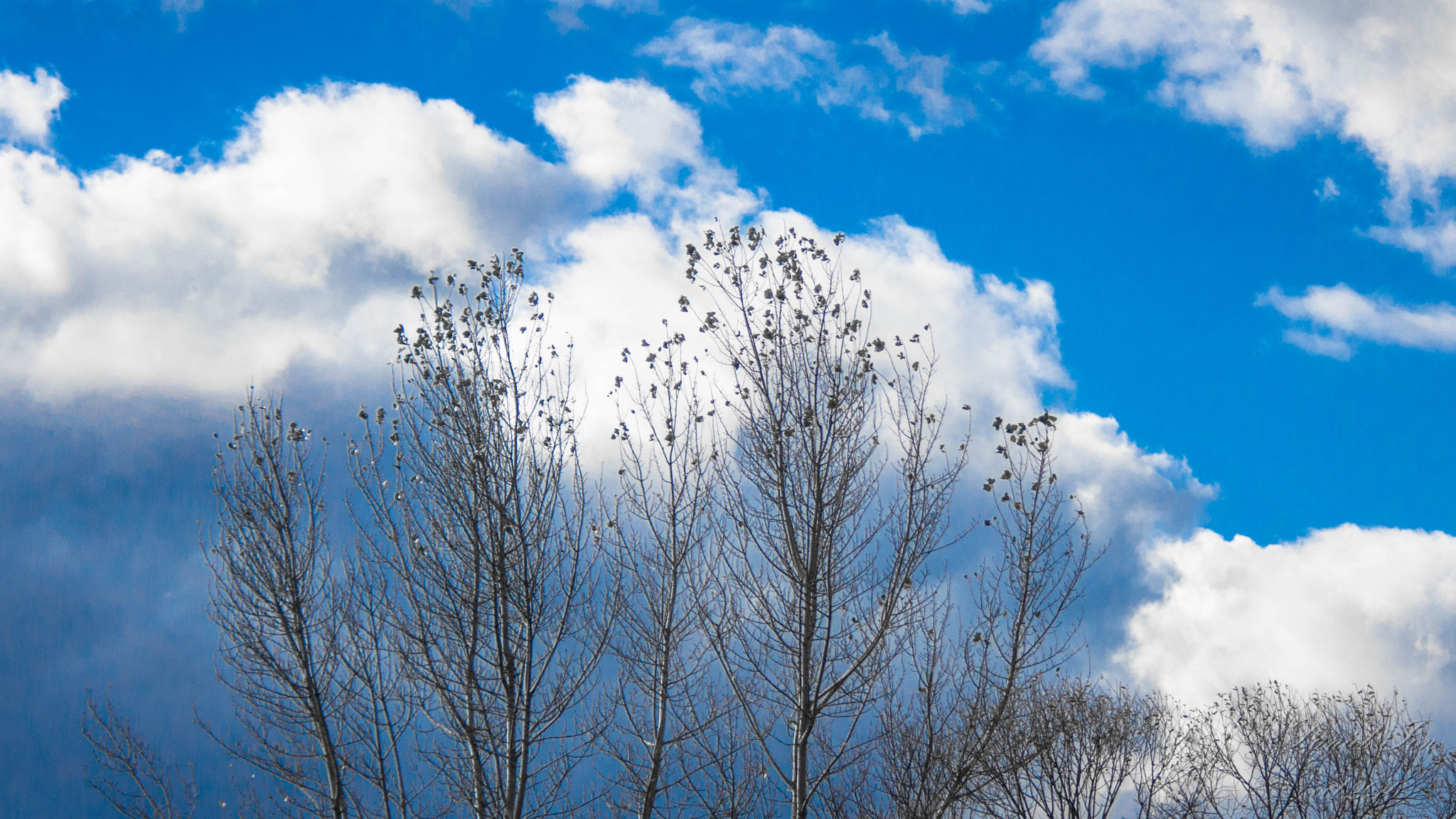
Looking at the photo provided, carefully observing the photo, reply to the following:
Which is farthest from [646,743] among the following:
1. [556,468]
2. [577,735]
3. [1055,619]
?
[1055,619]

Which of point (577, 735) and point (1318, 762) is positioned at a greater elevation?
point (1318, 762)

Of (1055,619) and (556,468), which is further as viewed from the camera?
(1055,619)

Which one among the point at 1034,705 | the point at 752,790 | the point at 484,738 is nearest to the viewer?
the point at 484,738

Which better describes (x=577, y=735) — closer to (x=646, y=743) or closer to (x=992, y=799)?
(x=646, y=743)

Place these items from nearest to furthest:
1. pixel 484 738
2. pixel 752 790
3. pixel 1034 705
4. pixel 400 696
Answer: pixel 484 738, pixel 400 696, pixel 752 790, pixel 1034 705

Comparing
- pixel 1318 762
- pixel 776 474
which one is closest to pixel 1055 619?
pixel 776 474

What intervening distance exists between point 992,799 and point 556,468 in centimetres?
1407

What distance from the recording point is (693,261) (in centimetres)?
912

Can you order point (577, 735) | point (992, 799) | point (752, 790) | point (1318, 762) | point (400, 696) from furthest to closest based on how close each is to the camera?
point (1318, 762) < point (992, 799) < point (752, 790) < point (400, 696) < point (577, 735)

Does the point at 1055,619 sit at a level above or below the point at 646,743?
above

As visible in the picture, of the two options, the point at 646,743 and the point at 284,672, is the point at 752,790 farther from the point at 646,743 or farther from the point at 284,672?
the point at 284,672

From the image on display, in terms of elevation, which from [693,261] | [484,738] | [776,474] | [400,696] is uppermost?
[693,261]

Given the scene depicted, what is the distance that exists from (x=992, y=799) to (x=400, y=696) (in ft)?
43.0

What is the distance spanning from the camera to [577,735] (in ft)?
30.8
